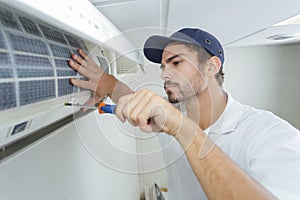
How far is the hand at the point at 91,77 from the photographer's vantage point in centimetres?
50

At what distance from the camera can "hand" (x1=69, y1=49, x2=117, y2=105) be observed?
50 centimetres

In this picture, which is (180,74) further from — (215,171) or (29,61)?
(29,61)

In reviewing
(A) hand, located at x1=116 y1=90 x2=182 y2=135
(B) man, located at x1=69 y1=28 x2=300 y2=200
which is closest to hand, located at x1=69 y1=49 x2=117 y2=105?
(B) man, located at x1=69 y1=28 x2=300 y2=200

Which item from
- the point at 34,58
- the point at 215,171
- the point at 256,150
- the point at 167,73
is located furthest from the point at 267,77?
the point at 34,58

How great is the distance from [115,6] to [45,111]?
0.39m

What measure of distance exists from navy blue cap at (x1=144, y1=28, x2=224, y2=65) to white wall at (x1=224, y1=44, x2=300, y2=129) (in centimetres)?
180

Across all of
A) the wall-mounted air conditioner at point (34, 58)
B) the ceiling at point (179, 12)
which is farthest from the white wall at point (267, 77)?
the wall-mounted air conditioner at point (34, 58)

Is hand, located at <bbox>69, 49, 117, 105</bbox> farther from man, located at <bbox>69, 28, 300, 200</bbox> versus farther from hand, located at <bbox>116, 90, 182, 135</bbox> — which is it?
hand, located at <bbox>116, 90, 182, 135</bbox>

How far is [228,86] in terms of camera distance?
2547mm

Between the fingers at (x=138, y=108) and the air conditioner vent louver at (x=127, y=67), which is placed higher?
the air conditioner vent louver at (x=127, y=67)

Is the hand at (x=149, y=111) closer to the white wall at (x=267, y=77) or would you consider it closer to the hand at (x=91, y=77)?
the hand at (x=91, y=77)

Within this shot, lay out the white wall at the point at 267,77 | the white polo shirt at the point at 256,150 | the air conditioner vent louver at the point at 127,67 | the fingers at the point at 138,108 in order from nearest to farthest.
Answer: the fingers at the point at 138,108, the white polo shirt at the point at 256,150, the air conditioner vent louver at the point at 127,67, the white wall at the point at 267,77

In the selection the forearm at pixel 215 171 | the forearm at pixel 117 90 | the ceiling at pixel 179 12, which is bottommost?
the forearm at pixel 215 171

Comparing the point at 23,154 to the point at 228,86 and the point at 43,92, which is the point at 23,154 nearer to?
the point at 43,92
